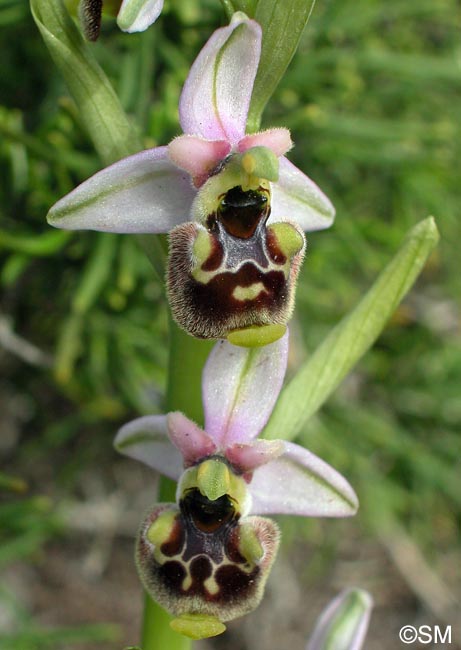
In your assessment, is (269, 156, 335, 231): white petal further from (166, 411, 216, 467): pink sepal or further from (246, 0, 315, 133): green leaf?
(166, 411, 216, 467): pink sepal

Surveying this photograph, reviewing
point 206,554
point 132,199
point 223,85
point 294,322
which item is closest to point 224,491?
point 206,554

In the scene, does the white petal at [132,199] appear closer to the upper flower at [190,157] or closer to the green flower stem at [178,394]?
the upper flower at [190,157]

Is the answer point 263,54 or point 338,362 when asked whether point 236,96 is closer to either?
point 263,54

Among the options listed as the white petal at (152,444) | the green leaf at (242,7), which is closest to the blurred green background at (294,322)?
the white petal at (152,444)

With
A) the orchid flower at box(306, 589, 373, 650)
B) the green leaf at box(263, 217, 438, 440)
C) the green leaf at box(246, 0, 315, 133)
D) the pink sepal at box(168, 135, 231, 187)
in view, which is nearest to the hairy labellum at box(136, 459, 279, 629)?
the green leaf at box(263, 217, 438, 440)

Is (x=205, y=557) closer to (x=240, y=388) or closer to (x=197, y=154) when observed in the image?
(x=240, y=388)

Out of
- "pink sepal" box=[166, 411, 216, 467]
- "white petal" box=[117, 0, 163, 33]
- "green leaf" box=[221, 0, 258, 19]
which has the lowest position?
"pink sepal" box=[166, 411, 216, 467]
